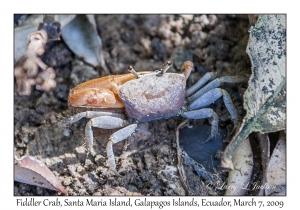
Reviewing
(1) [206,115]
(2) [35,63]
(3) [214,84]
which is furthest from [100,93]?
(3) [214,84]

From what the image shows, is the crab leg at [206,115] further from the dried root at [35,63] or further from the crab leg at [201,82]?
the dried root at [35,63]

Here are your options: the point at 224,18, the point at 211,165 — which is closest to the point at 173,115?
the point at 211,165

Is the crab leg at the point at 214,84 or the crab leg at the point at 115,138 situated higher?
the crab leg at the point at 214,84

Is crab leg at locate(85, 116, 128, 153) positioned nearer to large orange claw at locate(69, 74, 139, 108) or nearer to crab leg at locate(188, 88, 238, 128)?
large orange claw at locate(69, 74, 139, 108)

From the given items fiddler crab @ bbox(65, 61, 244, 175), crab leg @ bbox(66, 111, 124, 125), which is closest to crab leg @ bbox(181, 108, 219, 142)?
fiddler crab @ bbox(65, 61, 244, 175)

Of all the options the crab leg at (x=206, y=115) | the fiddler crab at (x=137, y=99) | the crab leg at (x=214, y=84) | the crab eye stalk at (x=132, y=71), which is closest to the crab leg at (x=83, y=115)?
the fiddler crab at (x=137, y=99)

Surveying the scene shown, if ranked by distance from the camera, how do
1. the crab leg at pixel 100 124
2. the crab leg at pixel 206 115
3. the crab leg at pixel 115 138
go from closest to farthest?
the crab leg at pixel 115 138
the crab leg at pixel 100 124
the crab leg at pixel 206 115
